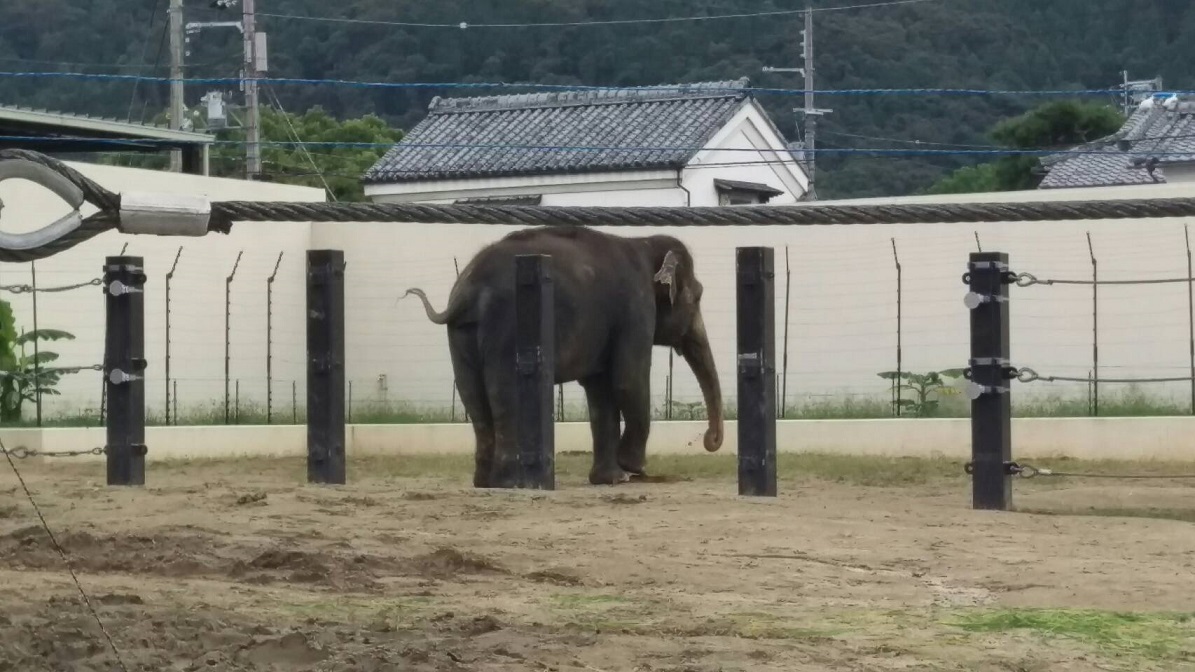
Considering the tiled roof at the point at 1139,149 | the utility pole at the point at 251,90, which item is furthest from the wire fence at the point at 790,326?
the utility pole at the point at 251,90

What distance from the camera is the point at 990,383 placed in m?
9.07

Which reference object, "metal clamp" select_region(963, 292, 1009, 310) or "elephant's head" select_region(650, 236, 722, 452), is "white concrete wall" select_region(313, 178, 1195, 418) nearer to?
"elephant's head" select_region(650, 236, 722, 452)

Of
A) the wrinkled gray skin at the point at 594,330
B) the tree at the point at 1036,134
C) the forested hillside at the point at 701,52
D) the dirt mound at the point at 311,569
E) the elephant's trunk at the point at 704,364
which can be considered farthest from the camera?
the forested hillside at the point at 701,52

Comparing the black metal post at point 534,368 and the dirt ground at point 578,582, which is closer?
the dirt ground at point 578,582

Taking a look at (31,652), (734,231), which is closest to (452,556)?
(31,652)

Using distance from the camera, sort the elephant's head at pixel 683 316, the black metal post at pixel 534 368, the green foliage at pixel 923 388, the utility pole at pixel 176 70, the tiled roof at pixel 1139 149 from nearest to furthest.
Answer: the black metal post at pixel 534 368, the elephant's head at pixel 683 316, the green foliage at pixel 923 388, the utility pole at pixel 176 70, the tiled roof at pixel 1139 149

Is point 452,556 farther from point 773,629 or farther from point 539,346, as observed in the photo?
point 539,346

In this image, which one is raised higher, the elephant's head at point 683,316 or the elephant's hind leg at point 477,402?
the elephant's head at point 683,316

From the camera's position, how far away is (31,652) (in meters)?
4.79

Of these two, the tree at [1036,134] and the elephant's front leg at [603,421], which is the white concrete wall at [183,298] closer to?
the elephant's front leg at [603,421]

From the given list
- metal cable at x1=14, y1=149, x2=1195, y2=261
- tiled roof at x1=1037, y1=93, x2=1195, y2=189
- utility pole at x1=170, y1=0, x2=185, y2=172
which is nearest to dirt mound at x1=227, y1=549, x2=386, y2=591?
metal cable at x1=14, y1=149, x2=1195, y2=261

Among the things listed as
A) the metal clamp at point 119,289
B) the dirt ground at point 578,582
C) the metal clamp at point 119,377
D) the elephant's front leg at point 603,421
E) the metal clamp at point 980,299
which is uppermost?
the metal clamp at point 119,289

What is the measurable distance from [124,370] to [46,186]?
16.0 feet

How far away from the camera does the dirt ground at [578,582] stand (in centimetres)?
490
